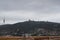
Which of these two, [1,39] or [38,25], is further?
[38,25]

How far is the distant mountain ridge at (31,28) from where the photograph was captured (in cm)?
1136

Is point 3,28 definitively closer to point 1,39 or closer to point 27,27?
point 27,27

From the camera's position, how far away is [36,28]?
1366cm

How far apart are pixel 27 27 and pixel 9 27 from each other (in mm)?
1341

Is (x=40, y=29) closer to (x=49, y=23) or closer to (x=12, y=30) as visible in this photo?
(x=49, y=23)

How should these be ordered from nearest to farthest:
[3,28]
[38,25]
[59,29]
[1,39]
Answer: [1,39], [3,28], [38,25], [59,29]

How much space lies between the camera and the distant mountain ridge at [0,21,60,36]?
1136 cm

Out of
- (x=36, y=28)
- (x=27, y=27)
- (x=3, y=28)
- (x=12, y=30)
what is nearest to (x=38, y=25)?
(x=36, y=28)

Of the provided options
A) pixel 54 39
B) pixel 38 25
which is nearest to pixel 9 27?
pixel 38 25

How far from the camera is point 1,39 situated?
661 cm

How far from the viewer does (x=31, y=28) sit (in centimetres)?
1300

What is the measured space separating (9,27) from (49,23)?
350 cm

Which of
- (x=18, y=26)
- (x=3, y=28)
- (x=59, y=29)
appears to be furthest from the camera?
(x=59, y=29)

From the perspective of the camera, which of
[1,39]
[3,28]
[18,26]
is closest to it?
[1,39]
